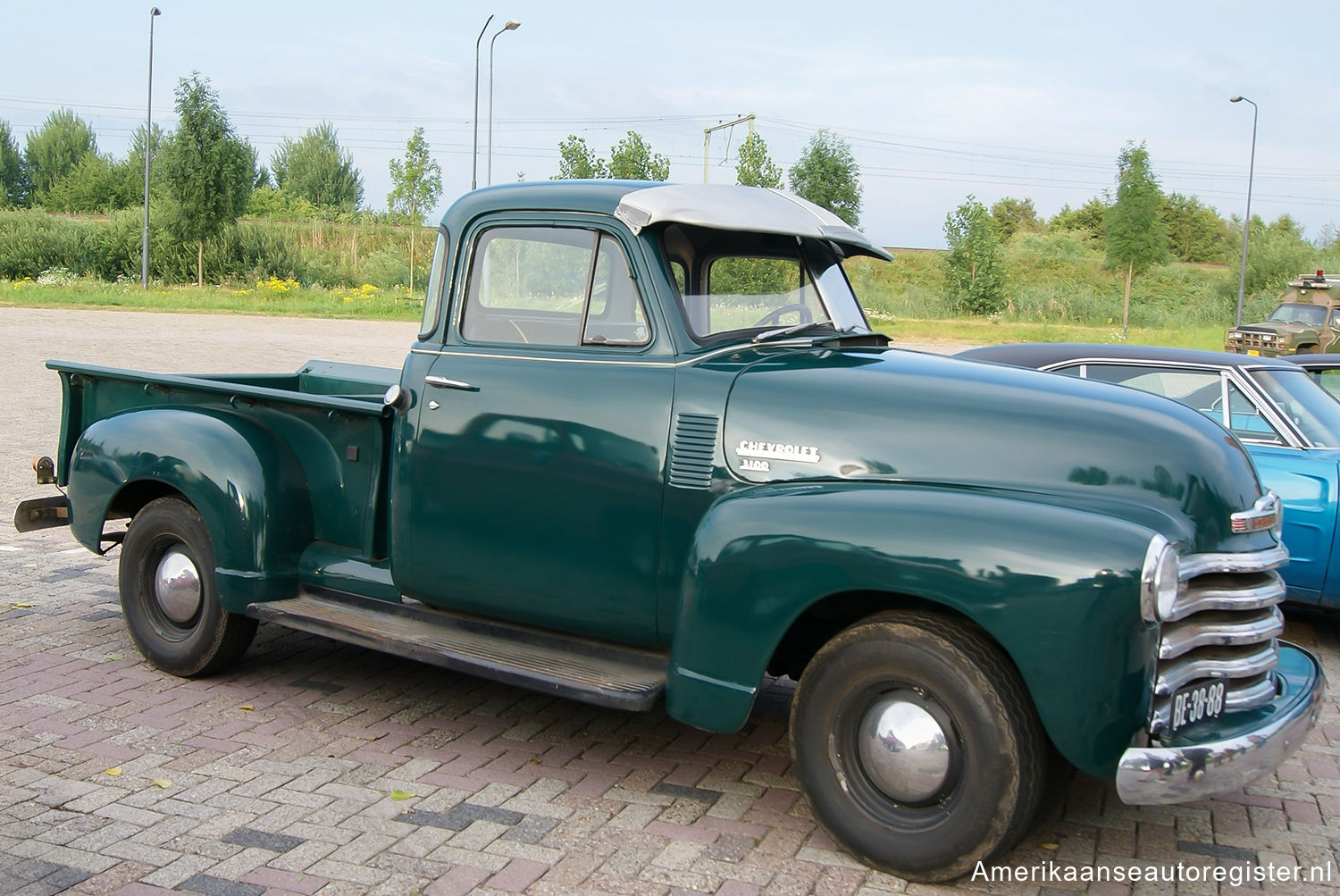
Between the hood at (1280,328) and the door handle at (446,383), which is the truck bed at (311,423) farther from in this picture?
the hood at (1280,328)

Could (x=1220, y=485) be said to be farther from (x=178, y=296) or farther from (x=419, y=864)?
(x=178, y=296)

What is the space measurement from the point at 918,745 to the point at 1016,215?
8495cm

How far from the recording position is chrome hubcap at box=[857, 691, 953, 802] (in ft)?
10.3

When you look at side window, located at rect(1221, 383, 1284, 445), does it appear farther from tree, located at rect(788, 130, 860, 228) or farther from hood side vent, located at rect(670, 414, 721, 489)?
tree, located at rect(788, 130, 860, 228)

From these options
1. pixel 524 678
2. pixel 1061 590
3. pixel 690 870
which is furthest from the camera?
pixel 524 678

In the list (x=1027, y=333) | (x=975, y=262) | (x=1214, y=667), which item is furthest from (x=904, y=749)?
(x=975, y=262)

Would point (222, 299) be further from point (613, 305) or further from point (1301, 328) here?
point (613, 305)

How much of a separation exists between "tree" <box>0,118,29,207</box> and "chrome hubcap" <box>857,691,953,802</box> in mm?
80421

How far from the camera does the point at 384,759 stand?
13.4 ft

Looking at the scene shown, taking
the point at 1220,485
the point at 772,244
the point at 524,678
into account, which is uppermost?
the point at 772,244

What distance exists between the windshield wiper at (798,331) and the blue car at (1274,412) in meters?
1.48

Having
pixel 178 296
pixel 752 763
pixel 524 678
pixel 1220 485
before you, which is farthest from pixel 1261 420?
pixel 178 296

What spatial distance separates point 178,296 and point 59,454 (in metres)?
33.1

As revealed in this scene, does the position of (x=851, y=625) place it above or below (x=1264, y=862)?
above
